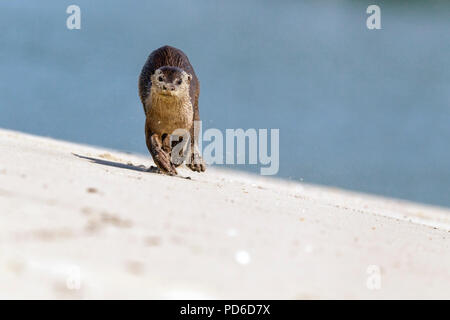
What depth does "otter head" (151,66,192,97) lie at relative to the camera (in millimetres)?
6797

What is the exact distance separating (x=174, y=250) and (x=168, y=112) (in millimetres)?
4365

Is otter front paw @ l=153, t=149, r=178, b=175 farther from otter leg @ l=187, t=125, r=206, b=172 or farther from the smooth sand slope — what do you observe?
the smooth sand slope

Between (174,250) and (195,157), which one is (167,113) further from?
(174,250)

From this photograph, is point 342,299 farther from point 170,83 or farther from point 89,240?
point 170,83

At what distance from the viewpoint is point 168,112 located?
7008 millimetres

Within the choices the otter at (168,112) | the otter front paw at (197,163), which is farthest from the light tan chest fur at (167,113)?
the otter front paw at (197,163)

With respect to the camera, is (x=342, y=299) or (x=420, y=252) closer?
(x=342, y=299)

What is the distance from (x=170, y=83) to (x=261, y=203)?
2296 mm

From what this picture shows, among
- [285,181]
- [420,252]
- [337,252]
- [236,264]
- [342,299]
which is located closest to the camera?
[342,299]

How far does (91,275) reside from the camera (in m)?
2.37

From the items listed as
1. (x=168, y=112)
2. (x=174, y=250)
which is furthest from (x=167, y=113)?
(x=174, y=250)

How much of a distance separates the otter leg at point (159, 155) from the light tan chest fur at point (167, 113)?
120 millimetres

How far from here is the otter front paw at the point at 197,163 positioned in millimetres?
7637
